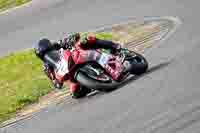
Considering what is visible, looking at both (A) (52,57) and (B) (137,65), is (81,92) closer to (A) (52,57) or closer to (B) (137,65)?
(A) (52,57)

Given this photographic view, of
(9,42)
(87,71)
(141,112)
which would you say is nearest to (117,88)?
(87,71)

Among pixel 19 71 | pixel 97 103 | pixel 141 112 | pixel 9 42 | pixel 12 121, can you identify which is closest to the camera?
pixel 141 112

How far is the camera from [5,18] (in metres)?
21.5

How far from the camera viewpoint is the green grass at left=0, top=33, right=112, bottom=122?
14.0 meters

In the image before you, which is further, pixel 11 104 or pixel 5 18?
pixel 5 18

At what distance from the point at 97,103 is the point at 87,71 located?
723 mm

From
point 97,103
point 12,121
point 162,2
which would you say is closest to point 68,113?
point 97,103

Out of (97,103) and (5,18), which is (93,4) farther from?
(97,103)

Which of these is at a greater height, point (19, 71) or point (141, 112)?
point (141, 112)

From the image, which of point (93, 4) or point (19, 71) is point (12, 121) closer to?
point (19, 71)

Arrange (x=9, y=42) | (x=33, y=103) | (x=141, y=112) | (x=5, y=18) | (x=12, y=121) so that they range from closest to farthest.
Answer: (x=141, y=112), (x=12, y=121), (x=33, y=103), (x=9, y=42), (x=5, y=18)

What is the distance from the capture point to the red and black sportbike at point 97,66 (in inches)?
483

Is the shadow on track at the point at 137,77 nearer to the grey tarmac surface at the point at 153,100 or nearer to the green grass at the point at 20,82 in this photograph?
the grey tarmac surface at the point at 153,100

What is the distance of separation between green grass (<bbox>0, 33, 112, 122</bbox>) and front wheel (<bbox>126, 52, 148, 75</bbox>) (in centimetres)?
222
